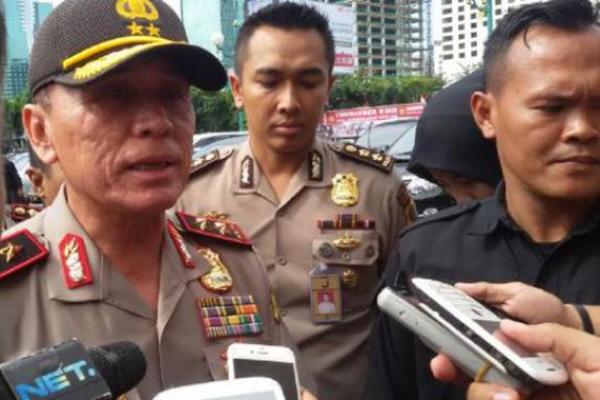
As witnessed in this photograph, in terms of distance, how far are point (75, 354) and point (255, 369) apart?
A: 1.58 ft

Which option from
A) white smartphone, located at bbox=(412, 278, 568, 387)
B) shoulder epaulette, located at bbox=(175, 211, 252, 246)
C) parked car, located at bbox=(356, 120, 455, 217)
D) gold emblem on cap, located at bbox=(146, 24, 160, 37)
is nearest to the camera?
white smartphone, located at bbox=(412, 278, 568, 387)

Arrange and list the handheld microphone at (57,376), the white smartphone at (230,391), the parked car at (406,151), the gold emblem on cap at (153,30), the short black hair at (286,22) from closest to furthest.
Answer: the handheld microphone at (57,376), the white smartphone at (230,391), the gold emblem on cap at (153,30), the short black hair at (286,22), the parked car at (406,151)

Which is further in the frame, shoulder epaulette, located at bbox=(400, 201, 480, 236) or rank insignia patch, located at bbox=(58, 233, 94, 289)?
shoulder epaulette, located at bbox=(400, 201, 480, 236)

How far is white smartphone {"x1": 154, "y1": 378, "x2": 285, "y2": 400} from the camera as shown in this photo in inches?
37.3

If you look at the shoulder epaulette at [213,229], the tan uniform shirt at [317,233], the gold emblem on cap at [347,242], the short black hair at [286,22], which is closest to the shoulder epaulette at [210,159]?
the tan uniform shirt at [317,233]

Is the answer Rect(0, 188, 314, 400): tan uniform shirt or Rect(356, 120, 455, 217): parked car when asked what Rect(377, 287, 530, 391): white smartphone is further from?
Rect(356, 120, 455, 217): parked car

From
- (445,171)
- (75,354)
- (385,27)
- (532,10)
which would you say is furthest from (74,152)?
(385,27)

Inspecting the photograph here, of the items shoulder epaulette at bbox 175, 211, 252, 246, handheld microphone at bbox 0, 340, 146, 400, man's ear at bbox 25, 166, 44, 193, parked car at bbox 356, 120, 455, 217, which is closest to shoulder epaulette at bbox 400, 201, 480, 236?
shoulder epaulette at bbox 175, 211, 252, 246

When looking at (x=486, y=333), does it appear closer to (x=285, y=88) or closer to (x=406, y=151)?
(x=285, y=88)

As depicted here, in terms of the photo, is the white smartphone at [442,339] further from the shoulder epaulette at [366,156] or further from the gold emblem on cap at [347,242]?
the shoulder epaulette at [366,156]

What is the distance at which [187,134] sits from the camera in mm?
1599

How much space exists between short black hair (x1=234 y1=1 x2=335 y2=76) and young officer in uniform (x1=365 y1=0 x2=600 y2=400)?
108 cm

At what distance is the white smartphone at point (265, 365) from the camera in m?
1.30

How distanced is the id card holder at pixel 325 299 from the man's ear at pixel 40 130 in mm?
1160
